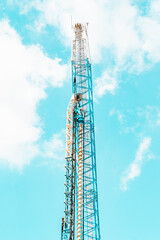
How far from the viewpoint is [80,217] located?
73500mm

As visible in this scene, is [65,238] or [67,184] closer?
[65,238]

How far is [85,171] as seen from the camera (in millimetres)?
80375

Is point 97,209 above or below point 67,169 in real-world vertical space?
below

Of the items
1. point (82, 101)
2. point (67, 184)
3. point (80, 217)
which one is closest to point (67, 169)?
point (67, 184)

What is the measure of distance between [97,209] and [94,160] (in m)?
10.5

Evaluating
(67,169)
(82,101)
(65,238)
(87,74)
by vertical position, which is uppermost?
(87,74)

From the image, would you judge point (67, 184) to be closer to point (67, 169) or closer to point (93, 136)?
point (67, 169)

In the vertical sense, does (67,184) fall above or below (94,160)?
below

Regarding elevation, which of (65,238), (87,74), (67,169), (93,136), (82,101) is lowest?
(65,238)

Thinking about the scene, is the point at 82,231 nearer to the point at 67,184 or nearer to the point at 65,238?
the point at 65,238

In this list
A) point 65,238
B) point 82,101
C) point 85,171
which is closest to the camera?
point 65,238

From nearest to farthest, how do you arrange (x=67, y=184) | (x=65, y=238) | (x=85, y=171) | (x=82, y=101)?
(x=65, y=238) → (x=67, y=184) → (x=85, y=171) → (x=82, y=101)

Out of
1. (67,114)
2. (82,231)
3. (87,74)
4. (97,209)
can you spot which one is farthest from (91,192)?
(87,74)

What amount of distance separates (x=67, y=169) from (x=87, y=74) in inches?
941
